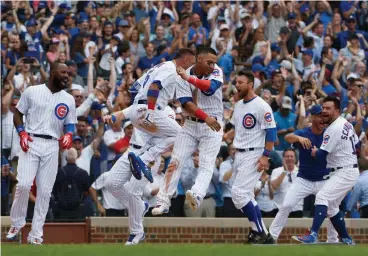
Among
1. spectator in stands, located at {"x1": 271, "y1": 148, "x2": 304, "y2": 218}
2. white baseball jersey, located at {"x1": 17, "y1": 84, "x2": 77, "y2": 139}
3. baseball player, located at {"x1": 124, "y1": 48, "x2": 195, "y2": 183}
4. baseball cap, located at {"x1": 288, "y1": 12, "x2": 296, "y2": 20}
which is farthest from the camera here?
baseball cap, located at {"x1": 288, "y1": 12, "x2": 296, "y2": 20}

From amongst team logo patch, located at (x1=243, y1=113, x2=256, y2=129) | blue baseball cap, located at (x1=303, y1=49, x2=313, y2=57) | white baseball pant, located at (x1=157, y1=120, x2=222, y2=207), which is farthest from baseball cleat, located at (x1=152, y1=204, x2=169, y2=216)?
blue baseball cap, located at (x1=303, y1=49, x2=313, y2=57)

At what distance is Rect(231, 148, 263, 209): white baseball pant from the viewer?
1869 cm

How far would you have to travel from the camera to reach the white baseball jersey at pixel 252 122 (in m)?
18.7

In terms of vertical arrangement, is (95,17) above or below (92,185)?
above

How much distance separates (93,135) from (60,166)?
126 cm

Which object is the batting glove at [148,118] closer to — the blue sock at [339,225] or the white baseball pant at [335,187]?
the white baseball pant at [335,187]

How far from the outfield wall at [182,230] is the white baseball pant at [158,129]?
3216 mm

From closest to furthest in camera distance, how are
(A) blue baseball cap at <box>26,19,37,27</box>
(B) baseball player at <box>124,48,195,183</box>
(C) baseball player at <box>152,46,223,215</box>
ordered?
1. (C) baseball player at <box>152,46,223,215</box>
2. (B) baseball player at <box>124,48,195,183</box>
3. (A) blue baseball cap at <box>26,19,37,27</box>

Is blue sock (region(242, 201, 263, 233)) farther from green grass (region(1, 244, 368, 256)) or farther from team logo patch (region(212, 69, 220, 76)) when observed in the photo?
green grass (region(1, 244, 368, 256))

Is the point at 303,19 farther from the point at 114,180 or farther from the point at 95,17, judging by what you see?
the point at 114,180

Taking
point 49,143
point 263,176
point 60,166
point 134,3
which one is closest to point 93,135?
point 60,166

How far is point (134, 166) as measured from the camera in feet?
61.1

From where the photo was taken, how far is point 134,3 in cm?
2966

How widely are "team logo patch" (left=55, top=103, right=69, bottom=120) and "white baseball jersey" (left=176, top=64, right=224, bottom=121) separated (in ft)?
5.35
